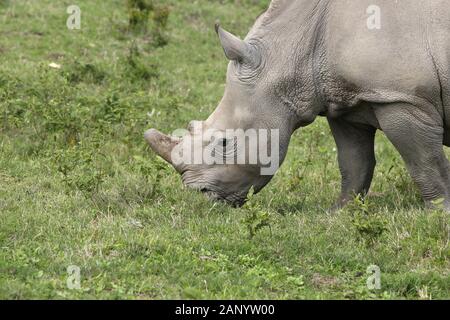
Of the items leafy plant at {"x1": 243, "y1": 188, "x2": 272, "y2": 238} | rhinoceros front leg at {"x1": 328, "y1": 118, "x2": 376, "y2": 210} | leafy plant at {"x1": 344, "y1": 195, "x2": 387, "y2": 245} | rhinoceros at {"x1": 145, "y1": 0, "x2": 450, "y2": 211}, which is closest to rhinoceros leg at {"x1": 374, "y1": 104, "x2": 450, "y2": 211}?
rhinoceros at {"x1": 145, "y1": 0, "x2": 450, "y2": 211}

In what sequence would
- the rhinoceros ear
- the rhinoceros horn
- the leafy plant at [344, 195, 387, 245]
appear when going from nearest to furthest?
the leafy plant at [344, 195, 387, 245], the rhinoceros ear, the rhinoceros horn

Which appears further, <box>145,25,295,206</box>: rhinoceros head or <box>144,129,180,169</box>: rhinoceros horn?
<box>144,129,180,169</box>: rhinoceros horn

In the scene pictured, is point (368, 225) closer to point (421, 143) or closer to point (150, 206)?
point (421, 143)

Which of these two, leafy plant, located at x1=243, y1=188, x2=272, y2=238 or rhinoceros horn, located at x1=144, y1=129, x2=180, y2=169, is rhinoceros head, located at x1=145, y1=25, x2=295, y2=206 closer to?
rhinoceros horn, located at x1=144, y1=129, x2=180, y2=169

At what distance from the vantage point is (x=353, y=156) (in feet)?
30.7

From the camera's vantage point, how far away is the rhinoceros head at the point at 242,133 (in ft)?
28.3

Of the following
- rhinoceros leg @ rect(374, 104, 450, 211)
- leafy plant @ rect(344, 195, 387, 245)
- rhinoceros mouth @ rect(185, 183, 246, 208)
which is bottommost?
leafy plant @ rect(344, 195, 387, 245)

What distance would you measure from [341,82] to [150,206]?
1881mm

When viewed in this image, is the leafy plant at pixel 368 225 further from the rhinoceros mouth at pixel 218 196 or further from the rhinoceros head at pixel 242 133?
the rhinoceros mouth at pixel 218 196

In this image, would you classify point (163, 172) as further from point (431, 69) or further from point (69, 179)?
point (431, 69)

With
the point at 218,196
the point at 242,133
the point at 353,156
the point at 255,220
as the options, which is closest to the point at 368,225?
the point at 255,220

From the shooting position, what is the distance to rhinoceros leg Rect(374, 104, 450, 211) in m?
8.17

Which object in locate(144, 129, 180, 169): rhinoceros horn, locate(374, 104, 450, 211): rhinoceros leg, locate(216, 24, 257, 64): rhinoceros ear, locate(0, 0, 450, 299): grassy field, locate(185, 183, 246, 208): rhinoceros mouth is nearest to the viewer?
locate(0, 0, 450, 299): grassy field

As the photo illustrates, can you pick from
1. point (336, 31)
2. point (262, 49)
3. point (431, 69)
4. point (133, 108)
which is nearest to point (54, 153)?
point (133, 108)
